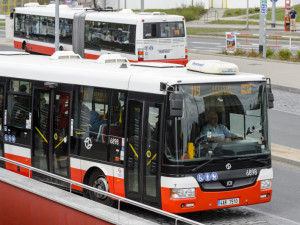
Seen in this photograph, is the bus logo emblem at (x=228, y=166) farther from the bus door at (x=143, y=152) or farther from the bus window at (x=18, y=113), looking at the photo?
the bus window at (x=18, y=113)

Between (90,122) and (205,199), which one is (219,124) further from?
(90,122)

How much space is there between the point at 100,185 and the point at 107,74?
1839mm

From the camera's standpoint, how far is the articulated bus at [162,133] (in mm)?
11047

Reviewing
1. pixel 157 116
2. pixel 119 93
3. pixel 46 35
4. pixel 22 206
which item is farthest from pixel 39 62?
pixel 46 35

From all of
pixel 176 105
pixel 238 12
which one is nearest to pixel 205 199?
pixel 176 105

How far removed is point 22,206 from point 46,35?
103 ft

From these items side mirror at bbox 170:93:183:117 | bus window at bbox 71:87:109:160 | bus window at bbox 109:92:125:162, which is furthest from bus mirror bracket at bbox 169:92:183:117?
bus window at bbox 71:87:109:160

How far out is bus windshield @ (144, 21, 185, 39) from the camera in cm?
3312

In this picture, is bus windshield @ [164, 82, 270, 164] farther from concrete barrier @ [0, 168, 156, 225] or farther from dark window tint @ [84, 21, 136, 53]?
dark window tint @ [84, 21, 136, 53]

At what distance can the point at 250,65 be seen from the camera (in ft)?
114

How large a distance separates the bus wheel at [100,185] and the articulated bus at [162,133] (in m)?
0.02

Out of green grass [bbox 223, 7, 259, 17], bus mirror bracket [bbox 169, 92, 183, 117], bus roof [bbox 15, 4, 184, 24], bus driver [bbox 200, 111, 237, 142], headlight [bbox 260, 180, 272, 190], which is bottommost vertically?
headlight [bbox 260, 180, 272, 190]

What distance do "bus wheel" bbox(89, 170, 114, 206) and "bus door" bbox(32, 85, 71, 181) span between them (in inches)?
27.3

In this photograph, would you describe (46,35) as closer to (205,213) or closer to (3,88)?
(3,88)
